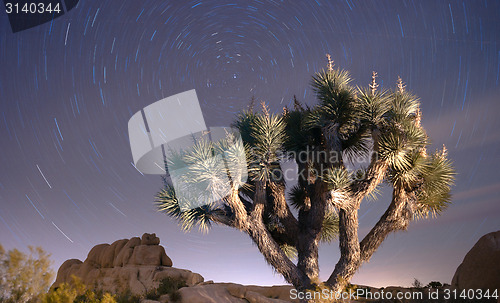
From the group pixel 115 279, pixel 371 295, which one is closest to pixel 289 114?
pixel 371 295

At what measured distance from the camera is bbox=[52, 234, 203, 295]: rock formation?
16562mm

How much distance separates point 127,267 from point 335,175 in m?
11.0

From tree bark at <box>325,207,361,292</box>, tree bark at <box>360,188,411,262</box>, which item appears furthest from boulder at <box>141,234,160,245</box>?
tree bark at <box>360,188,411,262</box>

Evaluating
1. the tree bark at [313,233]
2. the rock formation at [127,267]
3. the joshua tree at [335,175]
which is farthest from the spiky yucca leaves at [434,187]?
the rock formation at [127,267]

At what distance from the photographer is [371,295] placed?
16.6m

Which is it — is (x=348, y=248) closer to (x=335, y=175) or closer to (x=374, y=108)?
(x=335, y=175)

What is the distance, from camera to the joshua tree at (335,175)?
41.9 feet

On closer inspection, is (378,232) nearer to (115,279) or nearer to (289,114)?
(289,114)

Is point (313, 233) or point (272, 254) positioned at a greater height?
point (313, 233)

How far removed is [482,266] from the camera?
42.1ft

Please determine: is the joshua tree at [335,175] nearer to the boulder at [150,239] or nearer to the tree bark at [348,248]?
the tree bark at [348,248]

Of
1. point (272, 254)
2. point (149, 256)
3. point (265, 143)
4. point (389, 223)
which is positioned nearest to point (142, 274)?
point (149, 256)

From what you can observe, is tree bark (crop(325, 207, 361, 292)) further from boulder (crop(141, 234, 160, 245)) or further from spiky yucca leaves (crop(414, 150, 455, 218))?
boulder (crop(141, 234, 160, 245))

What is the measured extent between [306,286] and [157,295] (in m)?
5.24
